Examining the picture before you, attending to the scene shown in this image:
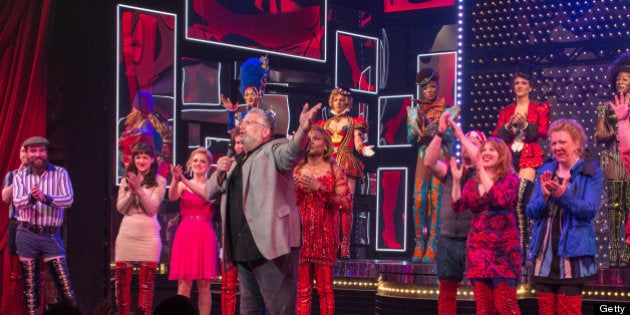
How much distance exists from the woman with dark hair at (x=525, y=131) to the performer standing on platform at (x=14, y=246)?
4.22m

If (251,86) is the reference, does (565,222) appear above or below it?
below

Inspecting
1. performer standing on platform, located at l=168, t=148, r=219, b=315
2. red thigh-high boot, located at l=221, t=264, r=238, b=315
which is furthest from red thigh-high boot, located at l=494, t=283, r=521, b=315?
performer standing on platform, located at l=168, t=148, r=219, b=315

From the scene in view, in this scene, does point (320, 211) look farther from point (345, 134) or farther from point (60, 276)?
point (345, 134)

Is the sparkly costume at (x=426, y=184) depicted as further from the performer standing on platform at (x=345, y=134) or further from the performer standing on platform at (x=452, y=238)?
the performer standing on platform at (x=452, y=238)

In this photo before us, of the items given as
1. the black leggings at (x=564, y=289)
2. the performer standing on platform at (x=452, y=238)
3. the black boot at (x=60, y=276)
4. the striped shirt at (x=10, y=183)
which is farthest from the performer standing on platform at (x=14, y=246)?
the black leggings at (x=564, y=289)

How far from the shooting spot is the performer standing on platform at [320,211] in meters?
7.26

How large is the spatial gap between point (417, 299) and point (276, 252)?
2816mm

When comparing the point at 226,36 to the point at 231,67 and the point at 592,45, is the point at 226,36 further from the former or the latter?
the point at 592,45

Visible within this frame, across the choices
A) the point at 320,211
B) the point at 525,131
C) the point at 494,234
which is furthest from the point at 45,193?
the point at 525,131

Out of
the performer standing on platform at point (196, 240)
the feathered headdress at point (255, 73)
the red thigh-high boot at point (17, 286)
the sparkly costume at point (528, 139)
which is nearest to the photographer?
the performer standing on platform at point (196, 240)

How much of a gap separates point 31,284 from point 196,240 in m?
1.36

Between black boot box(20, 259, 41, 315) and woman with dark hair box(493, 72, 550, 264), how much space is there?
412cm

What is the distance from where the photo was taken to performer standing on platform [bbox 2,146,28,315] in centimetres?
796

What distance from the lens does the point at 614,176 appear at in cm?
869
